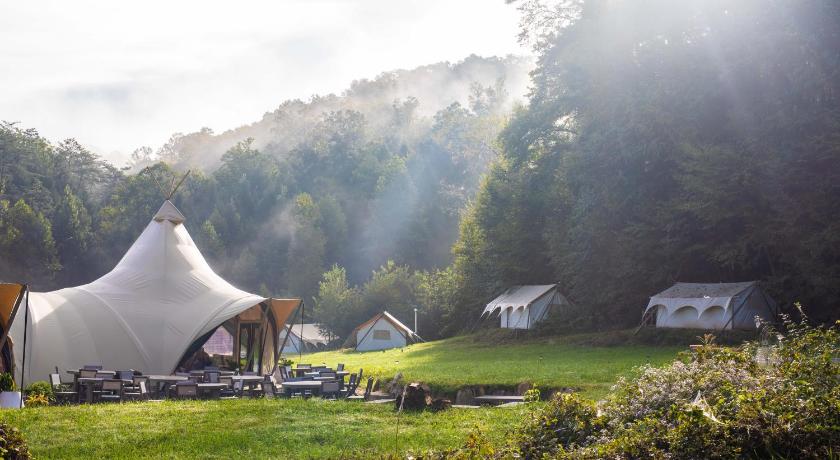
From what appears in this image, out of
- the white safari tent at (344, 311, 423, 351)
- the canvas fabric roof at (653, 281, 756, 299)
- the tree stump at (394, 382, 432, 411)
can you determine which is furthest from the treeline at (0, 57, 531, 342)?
the tree stump at (394, 382, 432, 411)

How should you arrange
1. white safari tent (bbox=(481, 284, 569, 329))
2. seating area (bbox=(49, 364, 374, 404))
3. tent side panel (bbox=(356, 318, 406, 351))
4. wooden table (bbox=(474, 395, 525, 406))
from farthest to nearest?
1. tent side panel (bbox=(356, 318, 406, 351))
2. white safari tent (bbox=(481, 284, 569, 329))
3. seating area (bbox=(49, 364, 374, 404))
4. wooden table (bbox=(474, 395, 525, 406))

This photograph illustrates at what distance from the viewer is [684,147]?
30.9 m

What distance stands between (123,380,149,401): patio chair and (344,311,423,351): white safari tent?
109 ft

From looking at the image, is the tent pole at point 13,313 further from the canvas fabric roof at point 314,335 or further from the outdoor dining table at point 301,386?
the canvas fabric roof at point 314,335

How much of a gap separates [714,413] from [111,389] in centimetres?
1340

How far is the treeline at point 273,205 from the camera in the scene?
263ft

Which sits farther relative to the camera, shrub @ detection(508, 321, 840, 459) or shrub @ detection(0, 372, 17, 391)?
shrub @ detection(0, 372, 17, 391)

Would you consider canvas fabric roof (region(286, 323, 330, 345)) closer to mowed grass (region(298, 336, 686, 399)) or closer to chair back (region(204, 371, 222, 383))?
mowed grass (region(298, 336, 686, 399))

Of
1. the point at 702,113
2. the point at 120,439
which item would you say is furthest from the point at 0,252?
the point at 120,439

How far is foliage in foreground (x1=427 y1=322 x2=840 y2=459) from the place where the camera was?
7367 millimetres

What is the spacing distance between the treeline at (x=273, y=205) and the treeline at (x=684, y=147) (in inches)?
1338

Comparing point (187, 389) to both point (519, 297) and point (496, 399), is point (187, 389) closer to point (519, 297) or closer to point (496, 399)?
point (496, 399)

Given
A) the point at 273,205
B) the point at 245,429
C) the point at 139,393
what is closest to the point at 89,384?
the point at 139,393

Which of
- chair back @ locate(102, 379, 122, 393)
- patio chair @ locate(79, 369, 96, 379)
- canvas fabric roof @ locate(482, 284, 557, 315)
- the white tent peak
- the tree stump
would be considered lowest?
the tree stump
